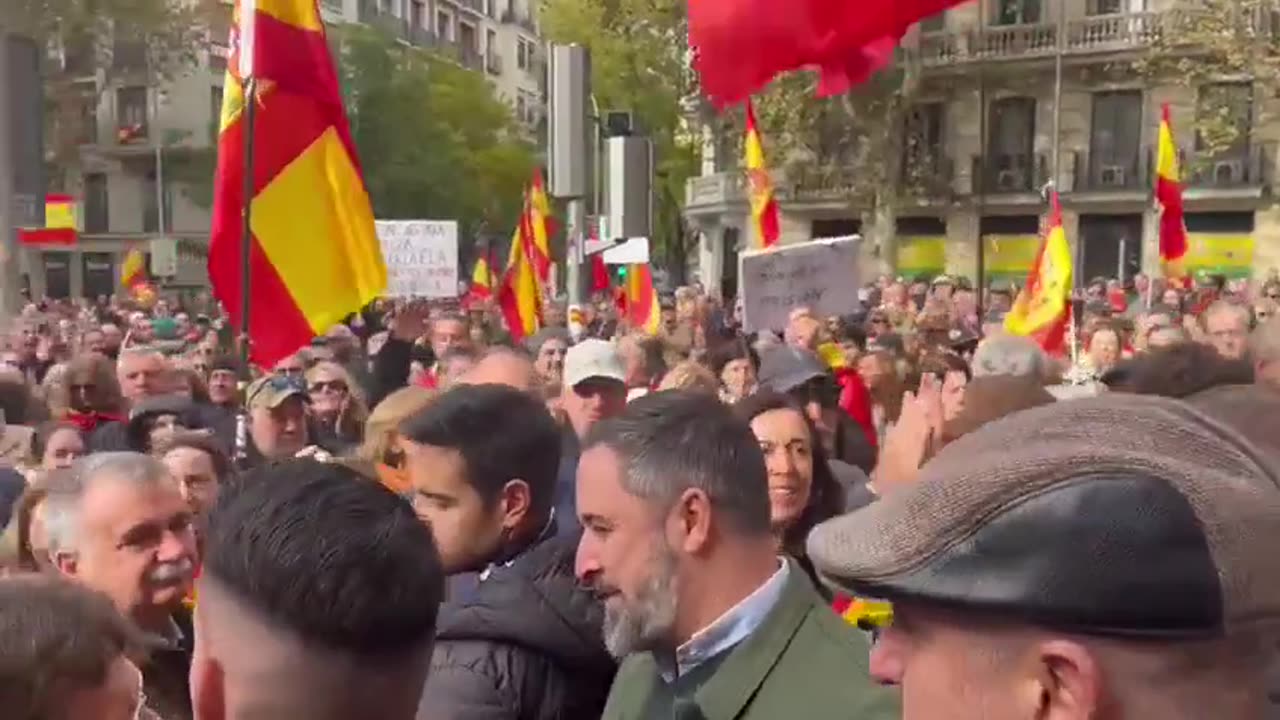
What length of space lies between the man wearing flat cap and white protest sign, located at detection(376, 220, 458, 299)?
459 inches

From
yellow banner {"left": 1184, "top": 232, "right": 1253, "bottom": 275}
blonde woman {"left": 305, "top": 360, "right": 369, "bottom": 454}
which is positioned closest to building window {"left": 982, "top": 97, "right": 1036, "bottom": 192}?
yellow banner {"left": 1184, "top": 232, "right": 1253, "bottom": 275}

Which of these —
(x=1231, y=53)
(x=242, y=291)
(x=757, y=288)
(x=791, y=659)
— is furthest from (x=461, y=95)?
(x=791, y=659)

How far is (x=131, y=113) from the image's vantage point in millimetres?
49844

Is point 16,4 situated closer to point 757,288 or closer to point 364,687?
point 757,288

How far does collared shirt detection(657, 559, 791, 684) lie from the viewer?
2.56 m

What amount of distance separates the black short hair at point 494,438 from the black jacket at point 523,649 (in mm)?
192

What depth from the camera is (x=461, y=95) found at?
44.5m

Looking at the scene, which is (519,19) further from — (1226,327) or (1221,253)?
(1226,327)

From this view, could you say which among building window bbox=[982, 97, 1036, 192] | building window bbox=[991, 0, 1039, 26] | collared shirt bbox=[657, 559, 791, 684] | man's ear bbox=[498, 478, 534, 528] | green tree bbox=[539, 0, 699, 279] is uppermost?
building window bbox=[991, 0, 1039, 26]

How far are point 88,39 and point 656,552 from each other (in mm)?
35057

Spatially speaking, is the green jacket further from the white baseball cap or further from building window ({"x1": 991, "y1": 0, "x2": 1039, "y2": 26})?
building window ({"x1": 991, "y1": 0, "x2": 1039, "y2": 26})

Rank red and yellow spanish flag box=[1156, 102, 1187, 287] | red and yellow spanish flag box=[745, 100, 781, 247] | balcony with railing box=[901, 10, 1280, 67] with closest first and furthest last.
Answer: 1. red and yellow spanish flag box=[745, 100, 781, 247]
2. red and yellow spanish flag box=[1156, 102, 1187, 287]
3. balcony with railing box=[901, 10, 1280, 67]

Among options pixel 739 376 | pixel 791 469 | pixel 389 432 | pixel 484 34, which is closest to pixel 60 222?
pixel 739 376

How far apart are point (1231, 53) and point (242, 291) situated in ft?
70.2
